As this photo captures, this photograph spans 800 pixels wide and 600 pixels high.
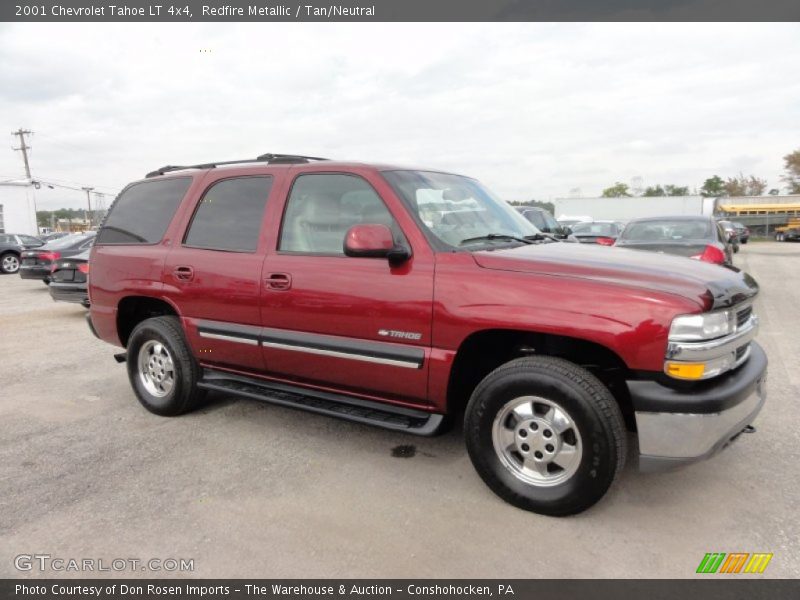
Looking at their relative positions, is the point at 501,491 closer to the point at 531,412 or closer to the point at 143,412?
the point at 531,412

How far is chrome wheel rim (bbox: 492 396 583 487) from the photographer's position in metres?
2.85

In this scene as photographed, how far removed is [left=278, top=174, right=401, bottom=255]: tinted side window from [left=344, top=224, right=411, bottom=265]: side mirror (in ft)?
0.87

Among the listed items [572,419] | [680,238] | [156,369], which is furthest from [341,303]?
[680,238]

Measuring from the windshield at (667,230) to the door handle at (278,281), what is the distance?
696 cm

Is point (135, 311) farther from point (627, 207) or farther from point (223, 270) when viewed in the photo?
point (627, 207)

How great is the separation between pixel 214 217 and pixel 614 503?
3.30m

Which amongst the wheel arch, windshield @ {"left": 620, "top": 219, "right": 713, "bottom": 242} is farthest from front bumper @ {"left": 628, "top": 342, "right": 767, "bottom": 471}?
windshield @ {"left": 620, "top": 219, "right": 713, "bottom": 242}

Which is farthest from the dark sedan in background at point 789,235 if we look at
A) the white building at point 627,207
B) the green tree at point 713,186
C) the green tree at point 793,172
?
the green tree at point 713,186

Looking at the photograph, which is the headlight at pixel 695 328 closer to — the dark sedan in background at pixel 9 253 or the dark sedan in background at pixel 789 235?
the dark sedan in background at pixel 9 253

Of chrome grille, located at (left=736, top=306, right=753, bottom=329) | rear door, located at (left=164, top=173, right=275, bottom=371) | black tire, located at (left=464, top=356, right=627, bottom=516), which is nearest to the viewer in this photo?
black tire, located at (left=464, top=356, right=627, bottom=516)

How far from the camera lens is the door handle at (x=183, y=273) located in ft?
13.6

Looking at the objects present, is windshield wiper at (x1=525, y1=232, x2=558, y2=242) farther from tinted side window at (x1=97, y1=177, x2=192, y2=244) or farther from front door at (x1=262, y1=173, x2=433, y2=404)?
tinted side window at (x1=97, y1=177, x2=192, y2=244)

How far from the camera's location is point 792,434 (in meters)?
3.85

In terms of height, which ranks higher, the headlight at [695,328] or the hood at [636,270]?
the hood at [636,270]
